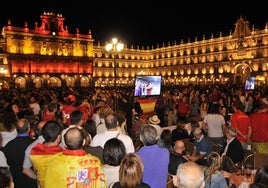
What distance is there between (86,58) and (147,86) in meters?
70.4

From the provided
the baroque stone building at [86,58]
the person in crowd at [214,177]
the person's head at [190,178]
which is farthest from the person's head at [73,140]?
the baroque stone building at [86,58]

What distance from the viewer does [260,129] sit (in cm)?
930

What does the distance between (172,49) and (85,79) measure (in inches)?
1130

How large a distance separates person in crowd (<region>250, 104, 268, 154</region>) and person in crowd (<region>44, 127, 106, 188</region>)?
594cm

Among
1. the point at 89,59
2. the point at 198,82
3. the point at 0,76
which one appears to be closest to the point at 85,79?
the point at 89,59

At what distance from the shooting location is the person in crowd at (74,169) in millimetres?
4566

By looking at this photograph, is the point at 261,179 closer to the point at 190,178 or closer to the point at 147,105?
the point at 190,178

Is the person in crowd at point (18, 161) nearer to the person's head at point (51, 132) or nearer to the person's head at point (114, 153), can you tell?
the person's head at point (51, 132)

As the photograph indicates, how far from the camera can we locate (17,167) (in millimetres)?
6258

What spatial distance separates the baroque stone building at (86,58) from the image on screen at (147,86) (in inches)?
1954

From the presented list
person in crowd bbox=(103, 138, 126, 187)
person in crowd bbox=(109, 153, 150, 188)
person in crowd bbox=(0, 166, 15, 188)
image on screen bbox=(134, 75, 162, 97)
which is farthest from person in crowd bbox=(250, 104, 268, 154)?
person in crowd bbox=(0, 166, 15, 188)

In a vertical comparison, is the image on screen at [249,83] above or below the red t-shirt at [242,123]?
above

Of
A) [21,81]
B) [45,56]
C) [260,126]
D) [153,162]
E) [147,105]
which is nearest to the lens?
[153,162]

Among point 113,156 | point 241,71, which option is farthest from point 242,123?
point 241,71
